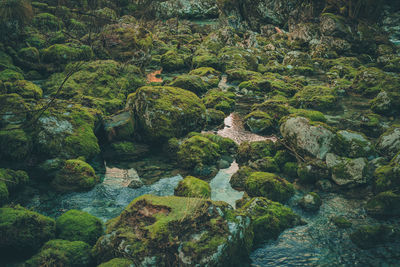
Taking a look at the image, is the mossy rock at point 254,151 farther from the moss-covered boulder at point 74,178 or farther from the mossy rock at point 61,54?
the mossy rock at point 61,54

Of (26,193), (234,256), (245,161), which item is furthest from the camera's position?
(245,161)

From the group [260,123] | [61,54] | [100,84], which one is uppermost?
[61,54]

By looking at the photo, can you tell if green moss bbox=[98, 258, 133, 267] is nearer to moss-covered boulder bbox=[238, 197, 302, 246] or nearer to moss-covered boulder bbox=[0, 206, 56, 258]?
moss-covered boulder bbox=[0, 206, 56, 258]

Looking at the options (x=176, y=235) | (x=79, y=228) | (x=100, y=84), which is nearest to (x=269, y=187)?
(x=176, y=235)

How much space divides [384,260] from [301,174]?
385 cm

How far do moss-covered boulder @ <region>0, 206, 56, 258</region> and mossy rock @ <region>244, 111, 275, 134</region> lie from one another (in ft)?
34.3

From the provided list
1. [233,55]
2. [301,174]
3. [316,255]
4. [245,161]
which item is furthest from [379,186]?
[233,55]

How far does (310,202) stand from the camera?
29.5 feet

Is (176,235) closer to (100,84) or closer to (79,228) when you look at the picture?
(79,228)

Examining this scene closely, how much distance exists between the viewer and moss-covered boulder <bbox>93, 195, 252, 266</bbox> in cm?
620

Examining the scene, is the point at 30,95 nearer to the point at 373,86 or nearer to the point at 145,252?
the point at 145,252

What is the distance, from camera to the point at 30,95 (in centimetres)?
1328

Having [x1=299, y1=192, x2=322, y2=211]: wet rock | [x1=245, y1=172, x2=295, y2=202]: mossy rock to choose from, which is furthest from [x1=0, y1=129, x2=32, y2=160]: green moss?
[x1=299, y1=192, x2=322, y2=211]: wet rock

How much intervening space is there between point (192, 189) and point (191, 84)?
11202mm
